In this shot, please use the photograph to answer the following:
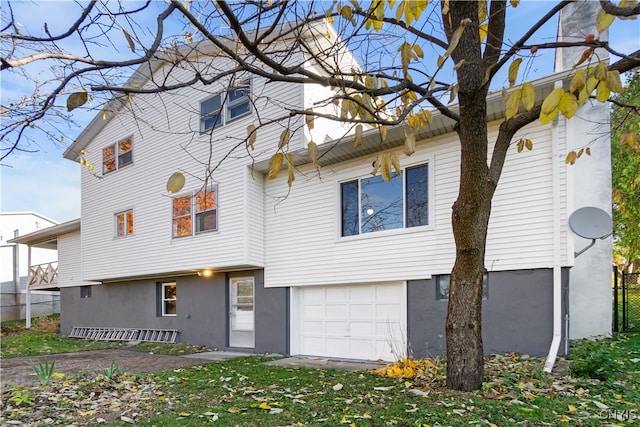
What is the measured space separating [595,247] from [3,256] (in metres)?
29.9

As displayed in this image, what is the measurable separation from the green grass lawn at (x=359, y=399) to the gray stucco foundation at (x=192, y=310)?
3.89 meters

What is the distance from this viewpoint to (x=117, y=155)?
14.7 meters

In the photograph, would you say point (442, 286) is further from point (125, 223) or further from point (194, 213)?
point (125, 223)

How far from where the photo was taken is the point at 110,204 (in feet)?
47.8

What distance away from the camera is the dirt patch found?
23.8 ft

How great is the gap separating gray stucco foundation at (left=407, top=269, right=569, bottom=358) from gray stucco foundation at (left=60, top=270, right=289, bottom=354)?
3.79 meters

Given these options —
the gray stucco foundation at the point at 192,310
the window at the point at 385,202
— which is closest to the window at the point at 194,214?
the gray stucco foundation at the point at 192,310

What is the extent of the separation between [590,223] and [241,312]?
8430 millimetres

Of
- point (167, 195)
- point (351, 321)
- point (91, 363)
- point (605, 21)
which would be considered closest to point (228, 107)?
point (167, 195)

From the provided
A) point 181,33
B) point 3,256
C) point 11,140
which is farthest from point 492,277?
point 3,256

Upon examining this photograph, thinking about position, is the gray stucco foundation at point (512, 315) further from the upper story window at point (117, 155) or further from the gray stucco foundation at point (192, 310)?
the upper story window at point (117, 155)

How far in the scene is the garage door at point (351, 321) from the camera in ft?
28.7

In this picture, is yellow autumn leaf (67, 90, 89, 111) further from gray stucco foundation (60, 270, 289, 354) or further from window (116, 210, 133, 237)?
window (116, 210, 133, 237)

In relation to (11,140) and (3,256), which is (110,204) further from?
(3,256)
